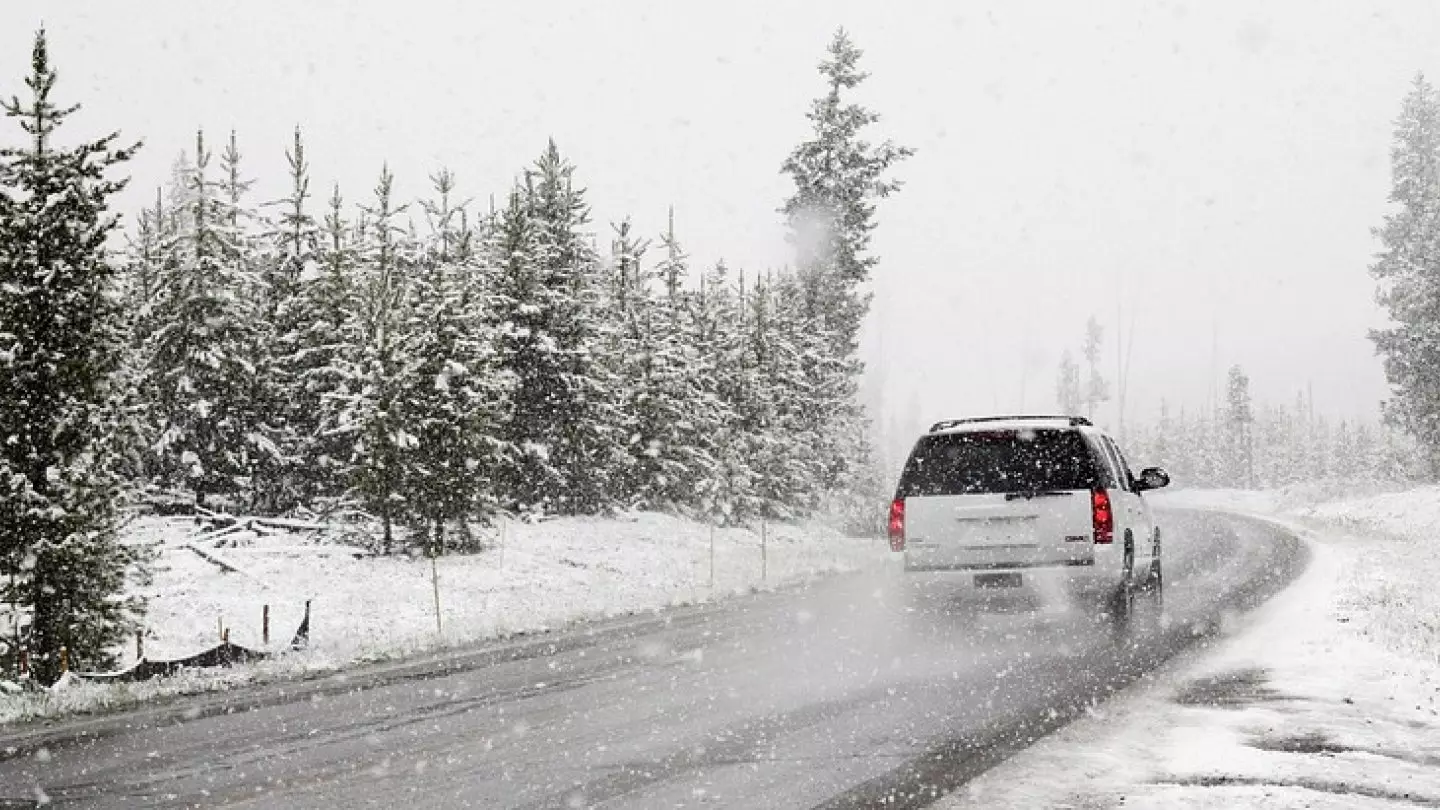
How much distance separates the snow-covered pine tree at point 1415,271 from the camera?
152 ft

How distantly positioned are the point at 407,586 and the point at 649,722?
16325 mm

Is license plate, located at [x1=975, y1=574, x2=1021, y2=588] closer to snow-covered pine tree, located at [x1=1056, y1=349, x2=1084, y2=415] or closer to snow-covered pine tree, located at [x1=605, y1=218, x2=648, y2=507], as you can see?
snow-covered pine tree, located at [x1=605, y1=218, x2=648, y2=507]

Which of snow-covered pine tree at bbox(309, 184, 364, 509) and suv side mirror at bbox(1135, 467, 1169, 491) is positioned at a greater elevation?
snow-covered pine tree at bbox(309, 184, 364, 509)

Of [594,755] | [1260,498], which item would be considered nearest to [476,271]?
[594,755]

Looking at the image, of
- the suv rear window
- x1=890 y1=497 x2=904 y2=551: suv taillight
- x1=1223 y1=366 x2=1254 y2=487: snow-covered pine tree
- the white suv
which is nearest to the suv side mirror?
the white suv

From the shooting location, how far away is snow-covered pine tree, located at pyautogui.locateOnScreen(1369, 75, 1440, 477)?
46188 mm

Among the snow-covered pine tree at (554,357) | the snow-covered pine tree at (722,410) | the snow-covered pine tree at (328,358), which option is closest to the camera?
the snow-covered pine tree at (328,358)

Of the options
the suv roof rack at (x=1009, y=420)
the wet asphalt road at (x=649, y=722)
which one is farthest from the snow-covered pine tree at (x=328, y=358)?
the suv roof rack at (x=1009, y=420)

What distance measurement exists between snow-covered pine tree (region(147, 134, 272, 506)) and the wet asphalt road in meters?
19.1

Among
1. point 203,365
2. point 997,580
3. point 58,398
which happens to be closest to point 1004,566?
point 997,580

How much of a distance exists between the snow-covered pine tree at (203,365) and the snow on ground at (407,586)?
1.90 m

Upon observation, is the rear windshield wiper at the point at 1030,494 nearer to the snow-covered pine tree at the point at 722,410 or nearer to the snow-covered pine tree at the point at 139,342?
the snow-covered pine tree at the point at 139,342

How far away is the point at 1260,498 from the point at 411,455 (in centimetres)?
6541

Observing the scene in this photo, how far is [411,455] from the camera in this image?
24969mm
